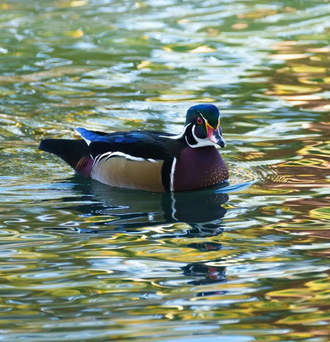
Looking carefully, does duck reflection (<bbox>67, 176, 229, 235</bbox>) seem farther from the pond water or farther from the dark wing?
the dark wing

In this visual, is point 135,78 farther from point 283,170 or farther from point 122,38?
point 283,170

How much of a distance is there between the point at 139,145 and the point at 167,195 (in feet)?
1.73

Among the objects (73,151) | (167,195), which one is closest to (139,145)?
(167,195)

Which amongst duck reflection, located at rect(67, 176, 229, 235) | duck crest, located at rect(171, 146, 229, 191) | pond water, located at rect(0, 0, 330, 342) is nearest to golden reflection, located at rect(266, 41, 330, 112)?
pond water, located at rect(0, 0, 330, 342)

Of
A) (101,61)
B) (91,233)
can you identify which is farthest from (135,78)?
(91,233)

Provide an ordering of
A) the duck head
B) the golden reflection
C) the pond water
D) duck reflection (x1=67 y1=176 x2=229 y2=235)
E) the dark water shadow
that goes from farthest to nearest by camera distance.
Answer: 1. the golden reflection
2. the duck head
3. duck reflection (x1=67 y1=176 x2=229 y2=235)
4. the dark water shadow
5. the pond water

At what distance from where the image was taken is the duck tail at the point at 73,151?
30.1 ft

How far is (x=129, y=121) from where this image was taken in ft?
35.6

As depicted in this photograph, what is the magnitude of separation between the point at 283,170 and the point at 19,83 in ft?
16.1

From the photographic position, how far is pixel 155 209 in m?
7.98

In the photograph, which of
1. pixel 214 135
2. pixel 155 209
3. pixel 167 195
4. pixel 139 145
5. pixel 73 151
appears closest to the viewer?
pixel 155 209

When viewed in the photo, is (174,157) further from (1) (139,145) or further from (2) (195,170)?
(1) (139,145)

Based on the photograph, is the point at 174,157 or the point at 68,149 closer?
the point at 174,157

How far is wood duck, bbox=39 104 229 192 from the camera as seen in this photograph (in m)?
8.37
